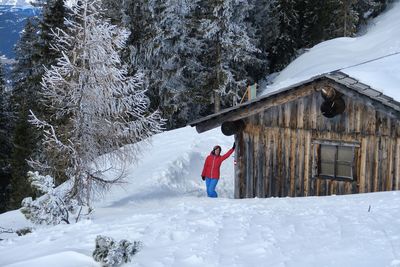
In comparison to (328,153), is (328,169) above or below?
below

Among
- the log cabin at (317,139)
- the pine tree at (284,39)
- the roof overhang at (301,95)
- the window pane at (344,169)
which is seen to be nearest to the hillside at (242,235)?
the log cabin at (317,139)

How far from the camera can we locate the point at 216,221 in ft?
29.6

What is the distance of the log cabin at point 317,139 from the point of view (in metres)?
A: 11.6

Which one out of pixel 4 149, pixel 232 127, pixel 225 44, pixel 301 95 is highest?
pixel 225 44

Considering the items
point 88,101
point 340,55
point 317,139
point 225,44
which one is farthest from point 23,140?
point 317,139

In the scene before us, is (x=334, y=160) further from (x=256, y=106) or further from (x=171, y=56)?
(x=171, y=56)

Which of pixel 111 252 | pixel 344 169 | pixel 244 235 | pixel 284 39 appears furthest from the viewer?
pixel 284 39

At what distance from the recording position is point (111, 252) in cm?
671

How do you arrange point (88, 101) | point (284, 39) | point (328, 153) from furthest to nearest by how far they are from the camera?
point (284, 39), point (88, 101), point (328, 153)

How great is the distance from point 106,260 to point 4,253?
2505 millimetres

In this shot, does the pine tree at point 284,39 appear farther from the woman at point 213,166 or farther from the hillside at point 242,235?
the woman at point 213,166

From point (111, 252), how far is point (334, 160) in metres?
7.34

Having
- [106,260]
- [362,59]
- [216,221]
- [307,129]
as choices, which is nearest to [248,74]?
[362,59]

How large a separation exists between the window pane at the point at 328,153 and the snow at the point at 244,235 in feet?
6.27
